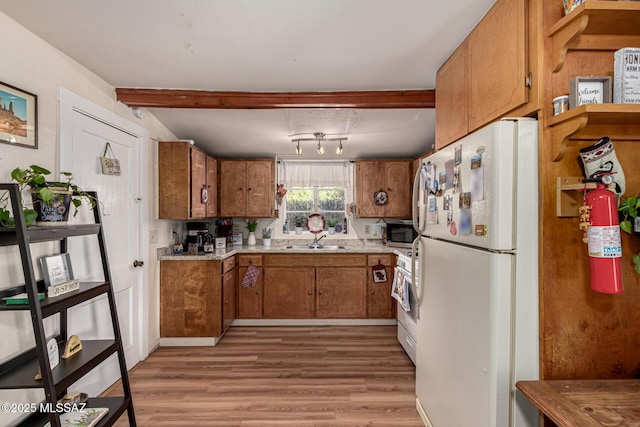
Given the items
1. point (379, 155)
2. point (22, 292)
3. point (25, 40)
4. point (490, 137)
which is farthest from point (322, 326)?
point (25, 40)

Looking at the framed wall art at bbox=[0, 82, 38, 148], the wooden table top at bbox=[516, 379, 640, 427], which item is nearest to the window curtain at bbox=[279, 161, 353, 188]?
the framed wall art at bbox=[0, 82, 38, 148]

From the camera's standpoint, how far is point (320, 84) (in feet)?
8.30

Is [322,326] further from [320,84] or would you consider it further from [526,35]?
[526,35]

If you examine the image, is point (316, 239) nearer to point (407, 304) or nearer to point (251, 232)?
point (251, 232)

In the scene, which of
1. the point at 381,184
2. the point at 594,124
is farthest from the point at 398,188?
the point at 594,124

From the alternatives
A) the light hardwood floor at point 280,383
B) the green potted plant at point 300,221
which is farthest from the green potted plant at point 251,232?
the light hardwood floor at point 280,383

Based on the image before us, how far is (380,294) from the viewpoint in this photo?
3955 mm

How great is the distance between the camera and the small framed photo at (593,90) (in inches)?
46.7

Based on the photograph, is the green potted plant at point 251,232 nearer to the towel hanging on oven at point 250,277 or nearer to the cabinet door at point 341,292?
the towel hanging on oven at point 250,277

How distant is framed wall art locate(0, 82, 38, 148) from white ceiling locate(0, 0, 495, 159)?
386mm

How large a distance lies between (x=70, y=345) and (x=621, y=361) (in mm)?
2528

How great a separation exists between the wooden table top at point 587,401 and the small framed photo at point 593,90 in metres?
0.99

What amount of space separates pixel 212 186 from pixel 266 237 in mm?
985

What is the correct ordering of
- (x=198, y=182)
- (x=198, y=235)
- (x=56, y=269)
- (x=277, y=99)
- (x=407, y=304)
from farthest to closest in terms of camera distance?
1. (x=198, y=235)
2. (x=198, y=182)
3. (x=407, y=304)
4. (x=277, y=99)
5. (x=56, y=269)
